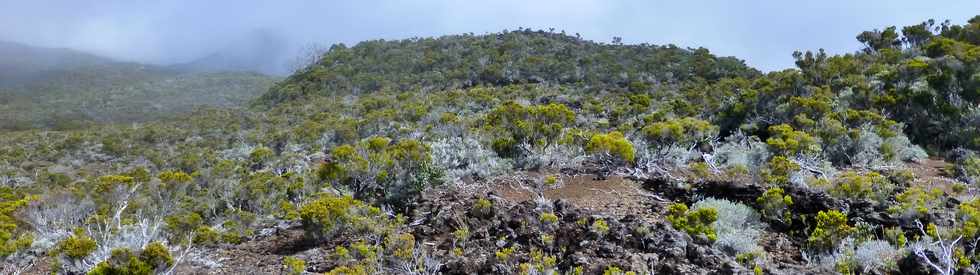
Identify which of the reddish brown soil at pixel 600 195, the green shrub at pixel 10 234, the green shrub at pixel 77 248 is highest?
the reddish brown soil at pixel 600 195

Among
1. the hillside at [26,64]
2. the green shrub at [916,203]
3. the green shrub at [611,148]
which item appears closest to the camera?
the green shrub at [916,203]

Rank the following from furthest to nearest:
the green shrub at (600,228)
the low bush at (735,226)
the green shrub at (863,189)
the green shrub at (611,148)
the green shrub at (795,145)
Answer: the green shrub at (795,145)
the green shrub at (611,148)
the green shrub at (863,189)
the green shrub at (600,228)
the low bush at (735,226)

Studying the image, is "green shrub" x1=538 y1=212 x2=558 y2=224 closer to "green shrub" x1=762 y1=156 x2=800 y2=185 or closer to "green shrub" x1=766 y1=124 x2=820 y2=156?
"green shrub" x1=762 y1=156 x2=800 y2=185

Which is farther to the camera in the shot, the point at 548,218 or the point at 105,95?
the point at 105,95

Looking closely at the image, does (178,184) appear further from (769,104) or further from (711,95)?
(711,95)

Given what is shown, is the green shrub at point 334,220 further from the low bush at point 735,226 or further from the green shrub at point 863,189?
the green shrub at point 863,189

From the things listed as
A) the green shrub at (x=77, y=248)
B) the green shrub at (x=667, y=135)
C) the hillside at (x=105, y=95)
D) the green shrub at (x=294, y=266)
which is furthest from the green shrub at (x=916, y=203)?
the hillside at (x=105, y=95)

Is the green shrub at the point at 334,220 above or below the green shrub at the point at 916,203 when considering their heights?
below

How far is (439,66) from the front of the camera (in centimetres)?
3409

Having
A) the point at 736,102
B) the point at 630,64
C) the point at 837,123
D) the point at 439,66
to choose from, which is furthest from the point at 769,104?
the point at 439,66

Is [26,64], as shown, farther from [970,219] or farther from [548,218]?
[970,219]

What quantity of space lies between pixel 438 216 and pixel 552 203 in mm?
1138

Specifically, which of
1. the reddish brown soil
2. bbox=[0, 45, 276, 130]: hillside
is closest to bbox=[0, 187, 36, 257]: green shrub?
the reddish brown soil

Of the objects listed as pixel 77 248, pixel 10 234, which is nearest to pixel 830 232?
pixel 77 248
